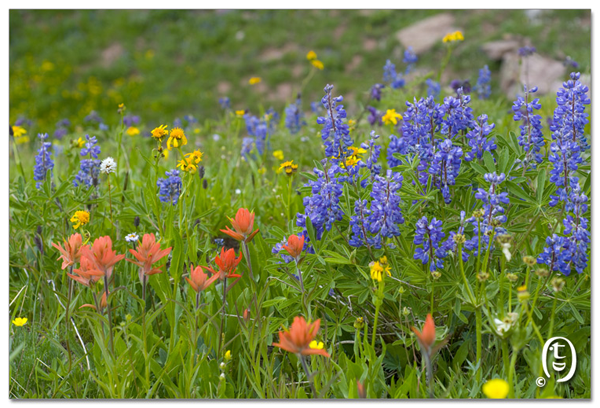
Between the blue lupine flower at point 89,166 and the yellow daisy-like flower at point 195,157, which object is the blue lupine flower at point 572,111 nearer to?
the yellow daisy-like flower at point 195,157

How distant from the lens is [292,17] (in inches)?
405

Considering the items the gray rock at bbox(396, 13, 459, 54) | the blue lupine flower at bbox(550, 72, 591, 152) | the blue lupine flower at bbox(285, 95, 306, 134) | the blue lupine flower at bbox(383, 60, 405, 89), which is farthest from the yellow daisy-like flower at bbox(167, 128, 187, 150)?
the gray rock at bbox(396, 13, 459, 54)

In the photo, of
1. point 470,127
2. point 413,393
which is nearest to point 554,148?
point 470,127

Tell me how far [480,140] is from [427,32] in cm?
824

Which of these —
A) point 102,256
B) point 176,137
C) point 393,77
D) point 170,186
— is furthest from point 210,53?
point 102,256

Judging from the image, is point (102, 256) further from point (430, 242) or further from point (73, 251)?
point (430, 242)

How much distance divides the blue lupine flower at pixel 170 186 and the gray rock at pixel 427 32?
7.71m

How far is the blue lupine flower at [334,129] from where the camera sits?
1769 mm

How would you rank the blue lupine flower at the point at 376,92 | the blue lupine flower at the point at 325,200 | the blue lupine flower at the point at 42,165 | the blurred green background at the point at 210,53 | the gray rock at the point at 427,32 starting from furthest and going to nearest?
the gray rock at the point at 427,32 < the blurred green background at the point at 210,53 < the blue lupine flower at the point at 376,92 < the blue lupine flower at the point at 42,165 < the blue lupine flower at the point at 325,200

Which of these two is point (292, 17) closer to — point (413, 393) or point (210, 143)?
point (210, 143)

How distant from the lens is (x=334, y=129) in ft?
6.01

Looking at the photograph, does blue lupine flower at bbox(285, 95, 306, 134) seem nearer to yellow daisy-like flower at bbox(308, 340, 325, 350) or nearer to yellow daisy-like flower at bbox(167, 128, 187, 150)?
yellow daisy-like flower at bbox(167, 128, 187, 150)

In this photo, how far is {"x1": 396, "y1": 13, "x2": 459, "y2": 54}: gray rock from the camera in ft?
29.7

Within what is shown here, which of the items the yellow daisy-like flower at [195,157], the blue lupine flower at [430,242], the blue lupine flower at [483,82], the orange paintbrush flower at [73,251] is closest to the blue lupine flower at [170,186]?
the yellow daisy-like flower at [195,157]
